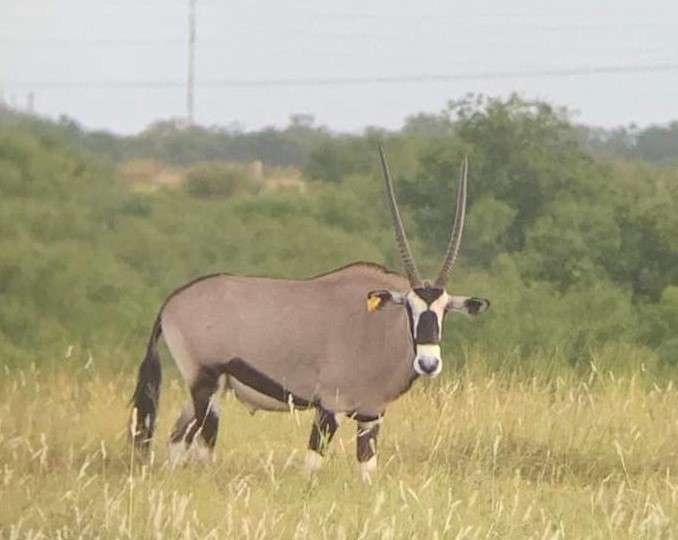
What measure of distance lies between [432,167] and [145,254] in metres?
3.93

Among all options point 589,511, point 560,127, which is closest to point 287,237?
point 560,127

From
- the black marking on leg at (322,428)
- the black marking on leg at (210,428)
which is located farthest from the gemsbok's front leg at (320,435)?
the black marking on leg at (210,428)

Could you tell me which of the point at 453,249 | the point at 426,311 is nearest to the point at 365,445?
the point at 426,311

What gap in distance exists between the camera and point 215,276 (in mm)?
8250

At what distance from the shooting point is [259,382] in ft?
26.4

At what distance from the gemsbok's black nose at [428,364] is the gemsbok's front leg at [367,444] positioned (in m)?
0.53

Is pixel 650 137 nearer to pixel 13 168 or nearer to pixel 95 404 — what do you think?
pixel 13 168

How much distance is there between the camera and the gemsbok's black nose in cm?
745

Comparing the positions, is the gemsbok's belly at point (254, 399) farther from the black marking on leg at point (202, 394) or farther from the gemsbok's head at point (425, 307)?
the gemsbok's head at point (425, 307)

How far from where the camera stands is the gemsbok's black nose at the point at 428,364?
293 inches

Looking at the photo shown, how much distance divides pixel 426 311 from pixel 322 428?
0.77m

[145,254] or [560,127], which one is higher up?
[560,127]

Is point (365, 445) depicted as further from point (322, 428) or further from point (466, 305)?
point (466, 305)

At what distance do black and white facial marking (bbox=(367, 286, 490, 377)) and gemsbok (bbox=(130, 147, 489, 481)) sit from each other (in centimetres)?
11
